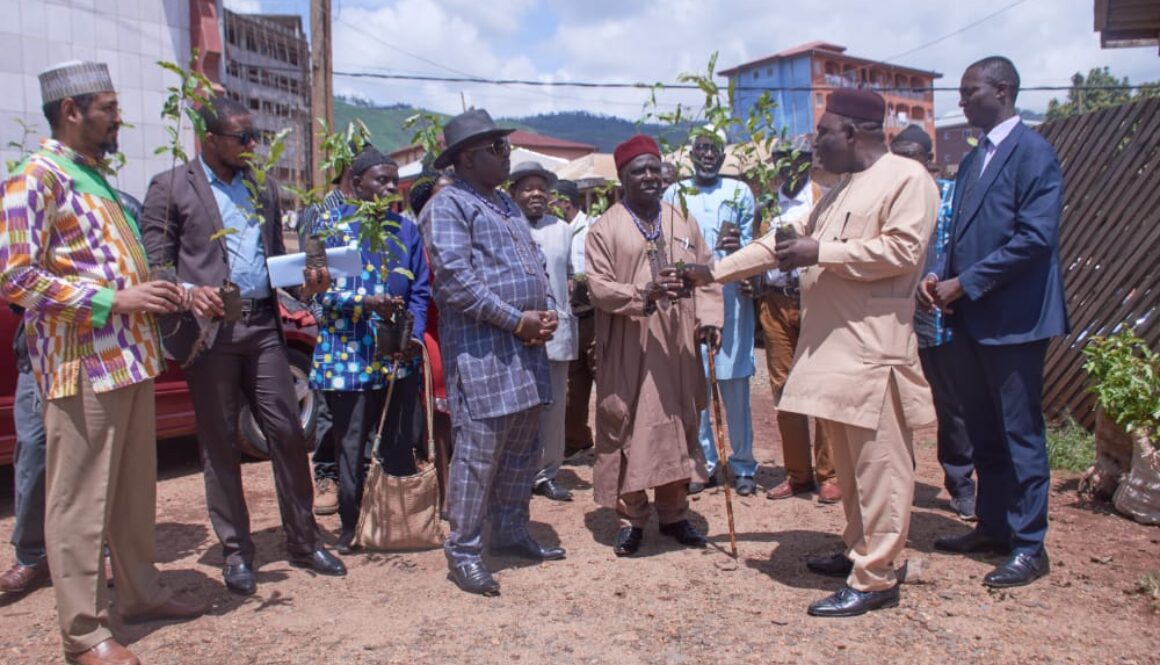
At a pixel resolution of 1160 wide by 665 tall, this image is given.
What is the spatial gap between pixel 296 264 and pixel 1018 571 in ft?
10.8

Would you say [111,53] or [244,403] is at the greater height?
[111,53]

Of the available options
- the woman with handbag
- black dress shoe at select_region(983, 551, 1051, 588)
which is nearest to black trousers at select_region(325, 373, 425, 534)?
the woman with handbag

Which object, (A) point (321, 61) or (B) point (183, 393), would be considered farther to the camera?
(A) point (321, 61)

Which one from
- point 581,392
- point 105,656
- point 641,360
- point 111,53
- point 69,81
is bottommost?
point 105,656

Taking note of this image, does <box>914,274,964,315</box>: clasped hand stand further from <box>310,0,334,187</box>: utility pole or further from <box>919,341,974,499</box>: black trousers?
<box>310,0,334,187</box>: utility pole

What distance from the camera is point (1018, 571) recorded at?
386cm

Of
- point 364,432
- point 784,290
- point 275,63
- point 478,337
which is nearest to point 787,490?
point 784,290

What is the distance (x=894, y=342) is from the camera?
11.9 feet

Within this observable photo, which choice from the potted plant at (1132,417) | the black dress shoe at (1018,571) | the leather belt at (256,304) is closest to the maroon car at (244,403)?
the leather belt at (256,304)

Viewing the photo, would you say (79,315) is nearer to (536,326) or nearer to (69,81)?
(69,81)

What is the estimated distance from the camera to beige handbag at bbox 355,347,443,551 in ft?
14.4

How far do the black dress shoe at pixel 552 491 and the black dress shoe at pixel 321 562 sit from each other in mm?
1596

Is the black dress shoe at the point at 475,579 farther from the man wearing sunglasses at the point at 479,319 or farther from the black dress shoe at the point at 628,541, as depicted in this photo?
the black dress shoe at the point at 628,541

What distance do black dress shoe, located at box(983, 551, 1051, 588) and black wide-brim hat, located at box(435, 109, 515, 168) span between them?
111 inches
